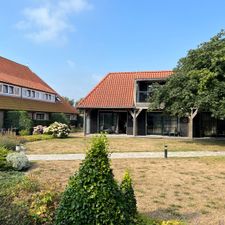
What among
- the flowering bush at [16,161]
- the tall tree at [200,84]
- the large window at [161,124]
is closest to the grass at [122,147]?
the tall tree at [200,84]

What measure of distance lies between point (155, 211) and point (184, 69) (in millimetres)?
16326

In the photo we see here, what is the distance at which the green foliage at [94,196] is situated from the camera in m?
4.44

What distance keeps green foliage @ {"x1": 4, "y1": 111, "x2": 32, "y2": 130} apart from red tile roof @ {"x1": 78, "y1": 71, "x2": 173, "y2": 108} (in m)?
5.17

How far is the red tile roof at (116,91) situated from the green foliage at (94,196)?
79.2ft

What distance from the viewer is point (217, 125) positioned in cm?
2923

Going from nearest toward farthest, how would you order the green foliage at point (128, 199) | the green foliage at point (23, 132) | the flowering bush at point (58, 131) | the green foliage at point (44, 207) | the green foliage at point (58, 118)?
the green foliage at point (128, 199) < the green foliage at point (44, 207) < the flowering bush at point (58, 131) < the green foliage at point (23, 132) < the green foliage at point (58, 118)

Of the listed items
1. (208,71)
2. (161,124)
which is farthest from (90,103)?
(208,71)

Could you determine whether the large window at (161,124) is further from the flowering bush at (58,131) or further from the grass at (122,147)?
the flowering bush at (58,131)

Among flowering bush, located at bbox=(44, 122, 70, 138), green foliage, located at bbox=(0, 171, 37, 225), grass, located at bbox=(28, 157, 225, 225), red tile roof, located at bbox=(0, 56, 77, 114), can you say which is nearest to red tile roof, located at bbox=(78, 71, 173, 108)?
flowering bush, located at bbox=(44, 122, 70, 138)

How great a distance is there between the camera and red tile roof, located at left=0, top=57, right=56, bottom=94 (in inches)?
1276

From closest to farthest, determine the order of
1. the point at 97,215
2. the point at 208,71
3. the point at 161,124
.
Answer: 1. the point at 97,215
2. the point at 208,71
3. the point at 161,124

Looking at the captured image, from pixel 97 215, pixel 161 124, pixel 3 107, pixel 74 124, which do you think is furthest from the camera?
pixel 74 124

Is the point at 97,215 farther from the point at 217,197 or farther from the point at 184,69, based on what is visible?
the point at 184,69

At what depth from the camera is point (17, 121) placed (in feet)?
93.2
